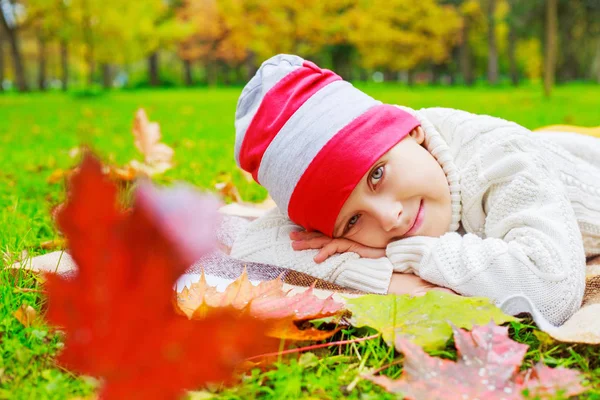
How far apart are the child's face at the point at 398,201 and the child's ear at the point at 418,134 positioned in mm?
38

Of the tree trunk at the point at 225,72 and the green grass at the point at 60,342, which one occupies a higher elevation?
the green grass at the point at 60,342

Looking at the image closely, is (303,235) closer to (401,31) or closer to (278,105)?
(278,105)

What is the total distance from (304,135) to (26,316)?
0.79 metres

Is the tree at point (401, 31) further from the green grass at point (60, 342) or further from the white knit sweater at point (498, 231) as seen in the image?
the white knit sweater at point (498, 231)

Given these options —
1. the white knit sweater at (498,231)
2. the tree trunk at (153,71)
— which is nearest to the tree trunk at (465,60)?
the tree trunk at (153,71)

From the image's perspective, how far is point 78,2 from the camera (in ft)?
50.9

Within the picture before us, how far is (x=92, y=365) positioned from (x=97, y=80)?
4283 cm

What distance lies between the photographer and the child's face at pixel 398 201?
1.51 metres

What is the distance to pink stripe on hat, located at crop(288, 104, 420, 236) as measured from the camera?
59.5 inches

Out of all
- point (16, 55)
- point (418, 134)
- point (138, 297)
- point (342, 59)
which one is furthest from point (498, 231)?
point (342, 59)

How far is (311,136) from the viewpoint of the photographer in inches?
61.6

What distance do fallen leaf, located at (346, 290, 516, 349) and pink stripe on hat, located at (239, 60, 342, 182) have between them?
1.93 ft

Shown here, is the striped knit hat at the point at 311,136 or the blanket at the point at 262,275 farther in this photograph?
the striped knit hat at the point at 311,136

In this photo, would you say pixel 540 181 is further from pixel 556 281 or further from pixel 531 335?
pixel 531 335
